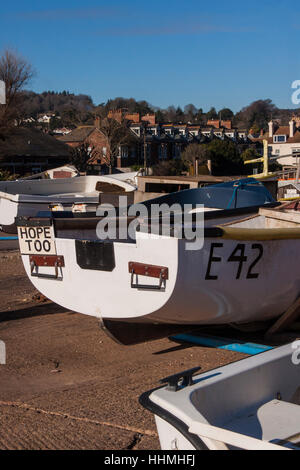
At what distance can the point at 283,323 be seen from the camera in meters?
6.05

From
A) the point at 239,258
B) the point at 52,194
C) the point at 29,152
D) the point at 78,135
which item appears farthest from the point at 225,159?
the point at 239,258

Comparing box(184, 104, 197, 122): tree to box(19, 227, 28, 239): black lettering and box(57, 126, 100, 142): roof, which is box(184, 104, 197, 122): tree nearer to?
box(57, 126, 100, 142): roof

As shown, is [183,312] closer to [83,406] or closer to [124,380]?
[124,380]

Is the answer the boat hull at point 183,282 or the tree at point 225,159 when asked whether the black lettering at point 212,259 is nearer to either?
the boat hull at point 183,282

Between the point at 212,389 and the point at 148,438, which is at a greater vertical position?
the point at 212,389

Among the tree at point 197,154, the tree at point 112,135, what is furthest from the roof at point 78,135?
the tree at point 197,154

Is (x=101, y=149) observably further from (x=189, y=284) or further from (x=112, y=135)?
(x=189, y=284)

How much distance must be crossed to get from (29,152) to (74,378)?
143 ft

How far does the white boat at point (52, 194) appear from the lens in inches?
562

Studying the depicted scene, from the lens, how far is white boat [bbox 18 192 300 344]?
4.98 m

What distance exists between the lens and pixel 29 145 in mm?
48312

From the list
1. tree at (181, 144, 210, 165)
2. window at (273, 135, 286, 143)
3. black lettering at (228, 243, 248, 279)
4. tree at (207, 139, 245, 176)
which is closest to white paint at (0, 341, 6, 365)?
black lettering at (228, 243, 248, 279)
